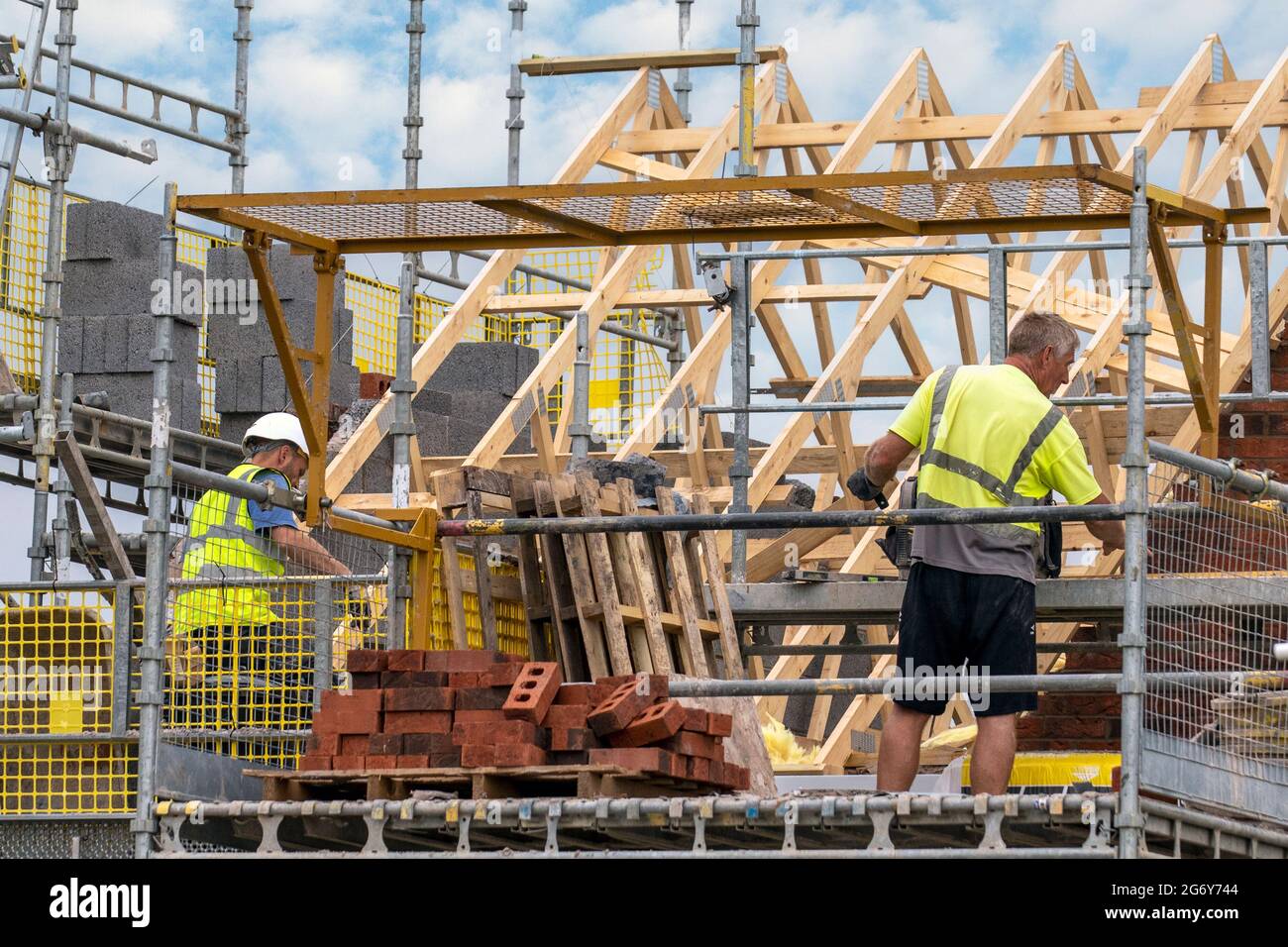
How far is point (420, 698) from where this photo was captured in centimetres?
793

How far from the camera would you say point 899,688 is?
746cm

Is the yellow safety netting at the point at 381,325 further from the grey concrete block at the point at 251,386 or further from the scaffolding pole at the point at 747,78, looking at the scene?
the scaffolding pole at the point at 747,78

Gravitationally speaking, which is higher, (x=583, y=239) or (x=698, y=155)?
(x=698, y=155)

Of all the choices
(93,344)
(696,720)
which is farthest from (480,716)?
(93,344)

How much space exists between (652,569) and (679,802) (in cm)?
214

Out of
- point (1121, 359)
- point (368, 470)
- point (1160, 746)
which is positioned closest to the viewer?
point (1160, 746)

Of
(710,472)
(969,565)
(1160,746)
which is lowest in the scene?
(1160,746)

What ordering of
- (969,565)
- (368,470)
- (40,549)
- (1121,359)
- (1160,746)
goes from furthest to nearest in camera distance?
1. (368,470)
2. (40,549)
3. (1121,359)
4. (969,565)
5. (1160,746)

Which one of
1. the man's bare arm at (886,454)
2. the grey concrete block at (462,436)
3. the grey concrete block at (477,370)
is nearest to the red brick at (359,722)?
the man's bare arm at (886,454)

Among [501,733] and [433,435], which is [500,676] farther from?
[433,435]

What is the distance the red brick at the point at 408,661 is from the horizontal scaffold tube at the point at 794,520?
624 mm
